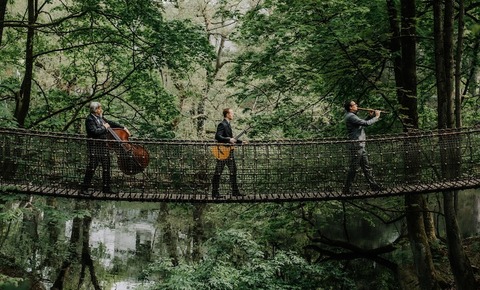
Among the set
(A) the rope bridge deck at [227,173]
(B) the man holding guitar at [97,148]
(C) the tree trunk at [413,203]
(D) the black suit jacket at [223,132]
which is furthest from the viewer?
(C) the tree trunk at [413,203]

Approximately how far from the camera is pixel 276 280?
6.94 metres

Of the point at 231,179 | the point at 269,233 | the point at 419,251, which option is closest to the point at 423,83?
the point at 419,251

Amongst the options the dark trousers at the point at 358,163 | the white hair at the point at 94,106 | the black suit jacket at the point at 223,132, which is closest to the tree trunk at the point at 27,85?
the white hair at the point at 94,106

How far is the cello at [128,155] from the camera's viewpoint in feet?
16.4

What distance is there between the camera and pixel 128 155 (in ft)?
16.4

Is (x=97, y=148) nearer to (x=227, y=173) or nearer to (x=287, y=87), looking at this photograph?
(x=227, y=173)

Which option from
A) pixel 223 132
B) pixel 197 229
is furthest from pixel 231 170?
pixel 197 229

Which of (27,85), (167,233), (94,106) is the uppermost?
(27,85)

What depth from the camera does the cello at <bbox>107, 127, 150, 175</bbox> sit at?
16.4 ft

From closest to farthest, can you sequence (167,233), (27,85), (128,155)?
1. (128,155)
2. (27,85)
3. (167,233)

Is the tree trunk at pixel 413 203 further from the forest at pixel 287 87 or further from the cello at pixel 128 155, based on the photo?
the cello at pixel 128 155

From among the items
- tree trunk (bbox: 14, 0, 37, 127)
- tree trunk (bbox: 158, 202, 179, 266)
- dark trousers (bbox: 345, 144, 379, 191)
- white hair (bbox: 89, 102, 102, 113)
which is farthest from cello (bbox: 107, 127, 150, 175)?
tree trunk (bbox: 158, 202, 179, 266)

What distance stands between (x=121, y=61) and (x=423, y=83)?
527cm

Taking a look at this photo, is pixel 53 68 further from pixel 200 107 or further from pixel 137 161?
pixel 137 161
